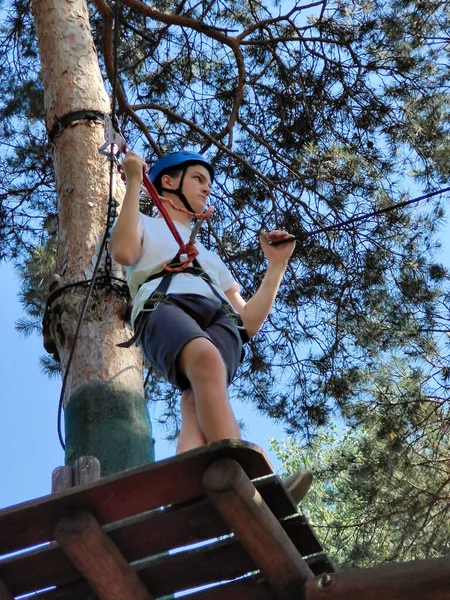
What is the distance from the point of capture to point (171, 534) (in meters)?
2.15

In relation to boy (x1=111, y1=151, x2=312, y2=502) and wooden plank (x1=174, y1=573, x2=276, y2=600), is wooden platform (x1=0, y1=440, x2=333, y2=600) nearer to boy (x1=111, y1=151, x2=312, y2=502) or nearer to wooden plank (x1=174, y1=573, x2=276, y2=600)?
wooden plank (x1=174, y1=573, x2=276, y2=600)

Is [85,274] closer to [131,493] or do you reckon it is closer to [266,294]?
[266,294]

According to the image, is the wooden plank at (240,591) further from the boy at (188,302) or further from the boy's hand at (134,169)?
the boy's hand at (134,169)

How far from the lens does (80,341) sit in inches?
129

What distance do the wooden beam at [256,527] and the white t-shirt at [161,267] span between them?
92cm

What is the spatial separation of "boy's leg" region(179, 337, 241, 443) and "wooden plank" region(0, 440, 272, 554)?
0.44 metres

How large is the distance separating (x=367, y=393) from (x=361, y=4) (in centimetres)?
249

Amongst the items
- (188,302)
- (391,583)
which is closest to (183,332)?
(188,302)

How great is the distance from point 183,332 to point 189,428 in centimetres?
27

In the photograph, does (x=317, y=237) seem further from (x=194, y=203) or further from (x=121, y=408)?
(x=121, y=408)

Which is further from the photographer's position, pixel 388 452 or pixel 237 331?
pixel 388 452

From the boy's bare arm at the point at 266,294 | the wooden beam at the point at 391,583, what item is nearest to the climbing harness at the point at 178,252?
the boy's bare arm at the point at 266,294

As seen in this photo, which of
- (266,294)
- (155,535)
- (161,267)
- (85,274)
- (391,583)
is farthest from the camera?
(85,274)

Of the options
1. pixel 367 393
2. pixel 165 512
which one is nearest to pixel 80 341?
pixel 165 512
